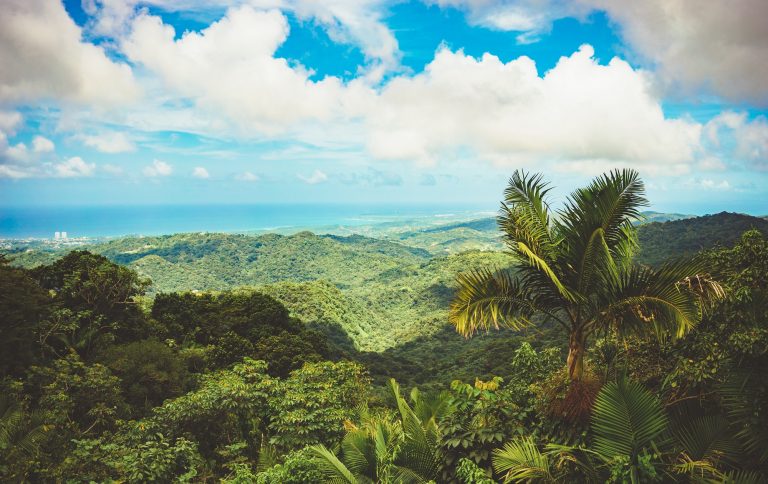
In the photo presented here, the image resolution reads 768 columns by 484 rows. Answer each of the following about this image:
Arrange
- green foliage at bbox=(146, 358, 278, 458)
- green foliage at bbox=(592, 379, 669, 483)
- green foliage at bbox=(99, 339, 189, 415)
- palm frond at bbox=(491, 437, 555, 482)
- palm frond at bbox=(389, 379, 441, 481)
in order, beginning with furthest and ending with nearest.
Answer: green foliage at bbox=(99, 339, 189, 415) < green foliage at bbox=(146, 358, 278, 458) < palm frond at bbox=(389, 379, 441, 481) < palm frond at bbox=(491, 437, 555, 482) < green foliage at bbox=(592, 379, 669, 483)

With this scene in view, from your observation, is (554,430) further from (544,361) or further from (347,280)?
(347,280)

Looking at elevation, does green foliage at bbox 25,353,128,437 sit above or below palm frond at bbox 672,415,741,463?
below

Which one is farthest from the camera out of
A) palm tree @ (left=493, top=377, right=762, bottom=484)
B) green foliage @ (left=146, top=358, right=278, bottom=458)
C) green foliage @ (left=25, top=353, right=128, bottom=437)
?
green foliage @ (left=25, top=353, right=128, bottom=437)

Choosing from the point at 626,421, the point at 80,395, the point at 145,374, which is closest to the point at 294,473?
the point at 626,421

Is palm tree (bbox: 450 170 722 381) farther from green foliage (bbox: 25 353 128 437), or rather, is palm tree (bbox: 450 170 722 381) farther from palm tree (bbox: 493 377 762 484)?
green foliage (bbox: 25 353 128 437)

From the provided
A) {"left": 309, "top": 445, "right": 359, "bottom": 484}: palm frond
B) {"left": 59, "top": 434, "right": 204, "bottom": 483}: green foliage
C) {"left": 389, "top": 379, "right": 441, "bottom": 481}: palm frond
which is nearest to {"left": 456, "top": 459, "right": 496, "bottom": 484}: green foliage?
{"left": 389, "top": 379, "right": 441, "bottom": 481}: palm frond
